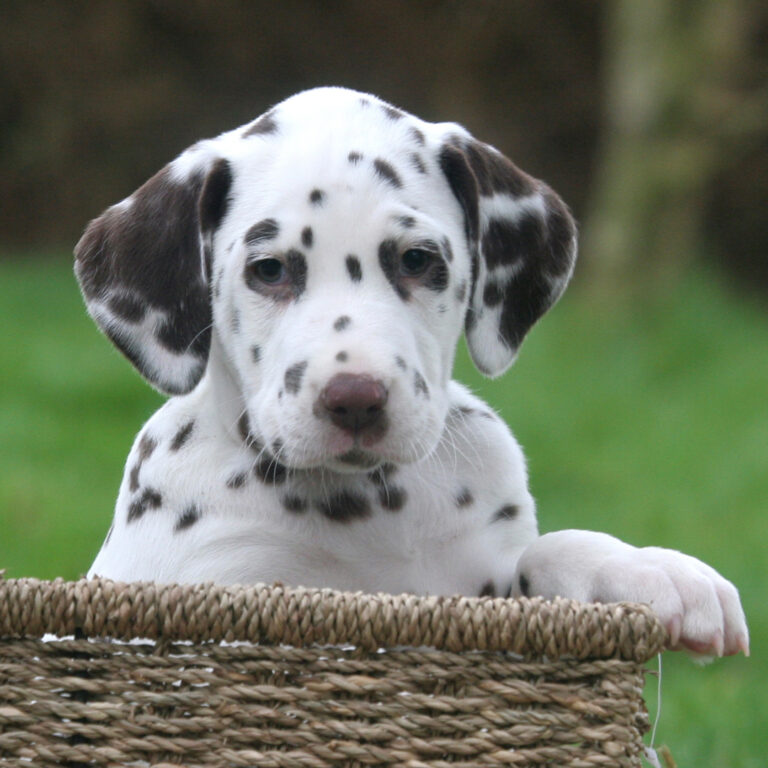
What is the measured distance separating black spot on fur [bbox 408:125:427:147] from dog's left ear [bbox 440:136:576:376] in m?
0.05

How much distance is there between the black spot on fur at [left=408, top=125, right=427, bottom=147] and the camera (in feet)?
Answer: 12.3

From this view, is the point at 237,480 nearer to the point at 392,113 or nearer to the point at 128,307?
the point at 128,307

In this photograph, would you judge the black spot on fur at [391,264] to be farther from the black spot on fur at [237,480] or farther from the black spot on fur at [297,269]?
the black spot on fur at [237,480]

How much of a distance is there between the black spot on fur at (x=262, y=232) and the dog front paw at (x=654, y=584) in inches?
36.0

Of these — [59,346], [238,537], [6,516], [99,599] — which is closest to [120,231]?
[238,537]

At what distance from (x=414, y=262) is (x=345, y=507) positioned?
59 centimetres

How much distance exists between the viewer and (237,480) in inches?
143

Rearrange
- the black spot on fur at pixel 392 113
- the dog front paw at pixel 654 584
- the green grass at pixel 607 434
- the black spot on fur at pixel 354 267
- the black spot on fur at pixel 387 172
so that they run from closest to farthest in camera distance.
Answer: the dog front paw at pixel 654 584 < the black spot on fur at pixel 354 267 < the black spot on fur at pixel 387 172 < the black spot on fur at pixel 392 113 < the green grass at pixel 607 434

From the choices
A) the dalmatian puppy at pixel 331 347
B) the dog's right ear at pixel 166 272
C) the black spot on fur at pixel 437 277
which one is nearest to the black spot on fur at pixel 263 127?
the dalmatian puppy at pixel 331 347

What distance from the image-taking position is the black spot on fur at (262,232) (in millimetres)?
3488

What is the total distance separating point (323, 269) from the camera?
11.3 ft

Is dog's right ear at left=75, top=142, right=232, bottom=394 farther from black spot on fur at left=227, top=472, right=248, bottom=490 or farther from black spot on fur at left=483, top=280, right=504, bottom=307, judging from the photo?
black spot on fur at left=483, top=280, right=504, bottom=307

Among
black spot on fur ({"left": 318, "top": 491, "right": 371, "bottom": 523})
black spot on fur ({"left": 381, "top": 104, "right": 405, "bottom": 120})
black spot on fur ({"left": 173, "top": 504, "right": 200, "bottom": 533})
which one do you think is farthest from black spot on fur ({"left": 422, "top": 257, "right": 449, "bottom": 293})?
black spot on fur ({"left": 173, "top": 504, "right": 200, "bottom": 533})

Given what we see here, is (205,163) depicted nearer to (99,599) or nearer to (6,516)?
(99,599)
